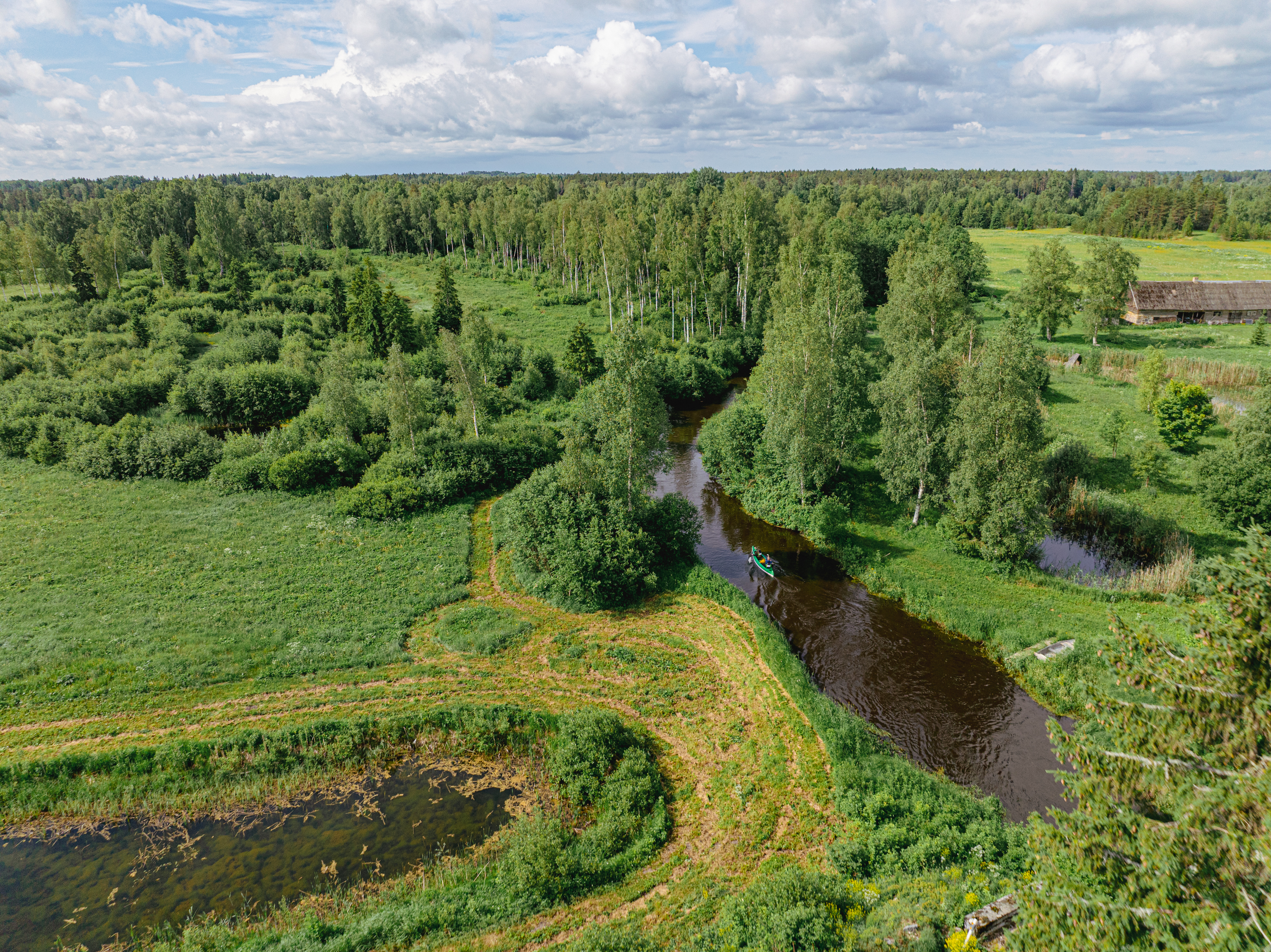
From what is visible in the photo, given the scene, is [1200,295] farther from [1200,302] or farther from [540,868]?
[540,868]

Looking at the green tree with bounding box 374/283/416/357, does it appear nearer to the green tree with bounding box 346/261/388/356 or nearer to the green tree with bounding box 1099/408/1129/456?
the green tree with bounding box 346/261/388/356

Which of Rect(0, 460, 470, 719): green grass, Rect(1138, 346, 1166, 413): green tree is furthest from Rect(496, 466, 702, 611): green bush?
Rect(1138, 346, 1166, 413): green tree

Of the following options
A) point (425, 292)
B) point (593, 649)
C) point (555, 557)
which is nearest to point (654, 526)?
point (555, 557)

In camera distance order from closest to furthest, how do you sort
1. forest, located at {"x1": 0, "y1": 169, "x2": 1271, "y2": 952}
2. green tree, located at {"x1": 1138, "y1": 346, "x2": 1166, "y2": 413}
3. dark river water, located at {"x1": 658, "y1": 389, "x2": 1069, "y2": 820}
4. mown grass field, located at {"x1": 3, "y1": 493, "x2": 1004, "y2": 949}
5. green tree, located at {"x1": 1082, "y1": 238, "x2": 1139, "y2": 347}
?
1. forest, located at {"x1": 0, "y1": 169, "x2": 1271, "y2": 952}
2. mown grass field, located at {"x1": 3, "y1": 493, "x2": 1004, "y2": 949}
3. dark river water, located at {"x1": 658, "y1": 389, "x2": 1069, "y2": 820}
4. green tree, located at {"x1": 1138, "y1": 346, "x2": 1166, "y2": 413}
5. green tree, located at {"x1": 1082, "y1": 238, "x2": 1139, "y2": 347}

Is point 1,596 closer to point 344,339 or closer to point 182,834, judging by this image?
point 182,834

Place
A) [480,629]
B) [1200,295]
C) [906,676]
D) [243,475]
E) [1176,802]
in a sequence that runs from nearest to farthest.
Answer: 1. [1176,802]
2. [906,676]
3. [480,629]
4. [243,475]
5. [1200,295]

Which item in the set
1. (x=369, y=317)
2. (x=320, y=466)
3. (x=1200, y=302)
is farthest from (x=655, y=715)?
Answer: (x=1200, y=302)
